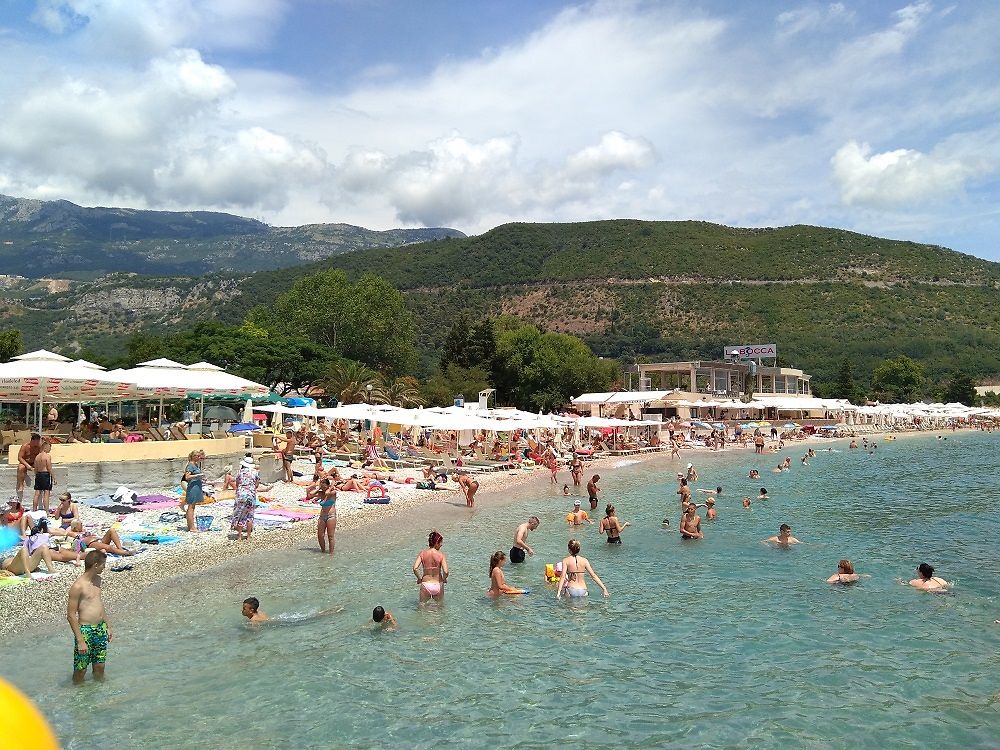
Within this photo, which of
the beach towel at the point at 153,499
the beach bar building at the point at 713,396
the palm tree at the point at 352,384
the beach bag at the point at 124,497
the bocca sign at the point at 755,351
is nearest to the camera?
the beach bag at the point at 124,497

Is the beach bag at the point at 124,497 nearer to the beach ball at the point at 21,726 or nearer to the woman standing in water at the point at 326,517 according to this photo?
the woman standing in water at the point at 326,517

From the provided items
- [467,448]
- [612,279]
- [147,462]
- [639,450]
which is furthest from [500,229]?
[147,462]

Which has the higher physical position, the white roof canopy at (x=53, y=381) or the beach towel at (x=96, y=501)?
the white roof canopy at (x=53, y=381)

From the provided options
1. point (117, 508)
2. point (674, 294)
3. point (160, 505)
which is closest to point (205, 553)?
point (117, 508)

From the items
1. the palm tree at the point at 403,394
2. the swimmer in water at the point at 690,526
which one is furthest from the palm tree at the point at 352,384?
the swimmer in water at the point at 690,526

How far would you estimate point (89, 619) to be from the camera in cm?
701

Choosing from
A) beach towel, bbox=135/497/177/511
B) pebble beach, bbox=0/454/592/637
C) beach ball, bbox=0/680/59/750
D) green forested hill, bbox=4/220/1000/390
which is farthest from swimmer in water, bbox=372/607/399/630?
green forested hill, bbox=4/220/1000/390

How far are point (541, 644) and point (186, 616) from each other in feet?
14.8

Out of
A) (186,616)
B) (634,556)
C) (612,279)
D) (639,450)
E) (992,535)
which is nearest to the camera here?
(186,616)

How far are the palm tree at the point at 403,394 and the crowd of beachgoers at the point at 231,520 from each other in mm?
14973

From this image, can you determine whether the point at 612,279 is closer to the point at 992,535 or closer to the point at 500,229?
the point at 500,229

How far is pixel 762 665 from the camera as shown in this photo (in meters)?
8.39

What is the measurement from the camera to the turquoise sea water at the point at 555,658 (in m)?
6.75

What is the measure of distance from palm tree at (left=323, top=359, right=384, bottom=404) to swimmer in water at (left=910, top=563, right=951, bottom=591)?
103 ft
